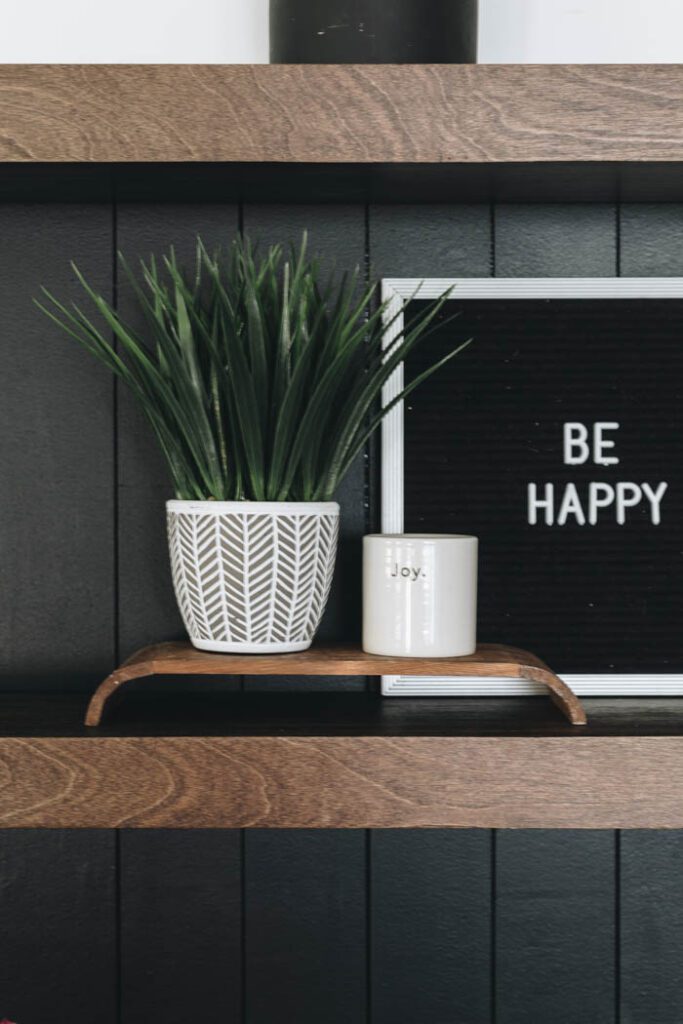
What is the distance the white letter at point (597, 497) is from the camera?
1000 mm

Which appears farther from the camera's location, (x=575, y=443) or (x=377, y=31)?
(x=575, y=443)

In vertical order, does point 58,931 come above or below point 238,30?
below

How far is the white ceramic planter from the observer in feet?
2.77

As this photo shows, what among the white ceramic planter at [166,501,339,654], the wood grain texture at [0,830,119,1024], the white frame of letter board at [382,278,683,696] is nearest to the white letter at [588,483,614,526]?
the white frame of letter board at [382,278,683,696]

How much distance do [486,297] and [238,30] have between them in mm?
322

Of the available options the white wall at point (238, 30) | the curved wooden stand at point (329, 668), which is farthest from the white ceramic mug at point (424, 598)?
the white wall at point (238, 30)

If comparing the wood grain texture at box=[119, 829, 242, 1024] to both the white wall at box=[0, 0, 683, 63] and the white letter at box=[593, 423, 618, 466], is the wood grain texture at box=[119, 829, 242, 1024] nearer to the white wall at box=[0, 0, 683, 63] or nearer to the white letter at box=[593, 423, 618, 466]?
the white letter at box=[593, 423, 618, 466]

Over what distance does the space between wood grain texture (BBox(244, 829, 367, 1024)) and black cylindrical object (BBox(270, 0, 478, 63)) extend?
646mm

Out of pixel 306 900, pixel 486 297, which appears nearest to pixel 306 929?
pixel 306 900

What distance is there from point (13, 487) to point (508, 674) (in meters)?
0.47

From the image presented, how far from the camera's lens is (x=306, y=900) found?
987 mm

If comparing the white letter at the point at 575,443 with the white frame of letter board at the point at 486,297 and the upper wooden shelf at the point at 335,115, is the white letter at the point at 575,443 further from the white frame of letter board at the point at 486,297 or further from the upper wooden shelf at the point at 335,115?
the upper wooden shelf at the point at 335,115

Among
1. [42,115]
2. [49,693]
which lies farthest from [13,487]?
[42,115]

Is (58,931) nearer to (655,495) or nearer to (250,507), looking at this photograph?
(250,507)
